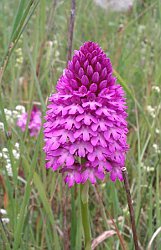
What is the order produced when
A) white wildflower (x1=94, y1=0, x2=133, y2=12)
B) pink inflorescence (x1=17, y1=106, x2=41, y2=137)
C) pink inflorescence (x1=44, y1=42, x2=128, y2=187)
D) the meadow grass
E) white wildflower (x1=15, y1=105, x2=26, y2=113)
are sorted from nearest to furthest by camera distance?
1. pink inflorescence (x1=44, y1=42, x2=128, y2=187)
2. the meadow grass
3. white wildflower (x1=15, y1=105, x2=26, y2=113)
4. pink inflorescence (x1=17, y1=106, x2=41, y2=137)
5. white wildflower (x1=94, y1=0, x2=133, y2=12)

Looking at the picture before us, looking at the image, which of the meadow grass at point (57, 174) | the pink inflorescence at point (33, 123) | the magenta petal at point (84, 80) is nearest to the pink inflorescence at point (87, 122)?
the magenta petal at point (84, 80)

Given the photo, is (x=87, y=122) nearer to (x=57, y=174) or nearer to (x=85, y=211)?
(x=85, y=211)

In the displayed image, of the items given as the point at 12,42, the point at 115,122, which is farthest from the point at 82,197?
the point at 12,42

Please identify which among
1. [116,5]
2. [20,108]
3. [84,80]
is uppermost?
[116,5]

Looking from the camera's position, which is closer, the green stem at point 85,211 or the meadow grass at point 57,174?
the green stem at point 85,211

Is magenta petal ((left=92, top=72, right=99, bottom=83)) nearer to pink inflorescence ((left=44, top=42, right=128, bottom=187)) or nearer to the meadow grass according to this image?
pink inflorescence ((left=44, top=42, right=128, bottom=187))

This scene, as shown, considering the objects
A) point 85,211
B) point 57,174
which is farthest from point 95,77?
point 57,174

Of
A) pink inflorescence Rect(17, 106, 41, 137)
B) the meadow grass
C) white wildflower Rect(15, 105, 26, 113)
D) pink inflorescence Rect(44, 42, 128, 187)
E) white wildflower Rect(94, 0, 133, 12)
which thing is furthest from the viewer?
white wildflower Rect(94, 0, 133, 12)

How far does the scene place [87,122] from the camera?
0.88 m

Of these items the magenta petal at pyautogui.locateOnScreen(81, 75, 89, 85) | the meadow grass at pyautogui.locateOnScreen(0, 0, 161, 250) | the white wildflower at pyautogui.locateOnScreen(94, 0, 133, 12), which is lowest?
the meadow grass at pyautogui.locateOnScreen(0, 0, 161, 250)

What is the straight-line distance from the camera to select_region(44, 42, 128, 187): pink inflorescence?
2.92 feet

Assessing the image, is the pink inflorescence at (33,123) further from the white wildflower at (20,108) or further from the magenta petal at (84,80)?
the magenta petal at (84,80)

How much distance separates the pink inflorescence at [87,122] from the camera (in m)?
0.89

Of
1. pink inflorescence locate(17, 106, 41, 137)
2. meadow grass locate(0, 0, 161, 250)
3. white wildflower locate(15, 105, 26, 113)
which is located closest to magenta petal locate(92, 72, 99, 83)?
meadow grass locate(0, 0, 161, 250)
